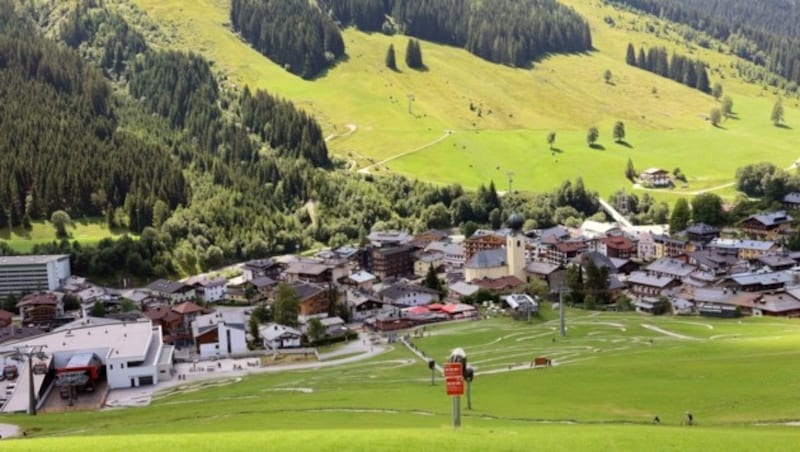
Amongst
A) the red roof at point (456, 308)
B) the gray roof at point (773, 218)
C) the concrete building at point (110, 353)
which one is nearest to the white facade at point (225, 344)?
the concrete building at point (110, 353)

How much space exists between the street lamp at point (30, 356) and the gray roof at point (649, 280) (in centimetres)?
7528

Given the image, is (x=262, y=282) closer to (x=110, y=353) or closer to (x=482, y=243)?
(x=482, y=243)

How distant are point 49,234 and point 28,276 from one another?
74.0ft

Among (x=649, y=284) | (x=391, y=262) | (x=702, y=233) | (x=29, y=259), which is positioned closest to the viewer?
(x=649, y=284)

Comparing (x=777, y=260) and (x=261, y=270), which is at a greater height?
(x=777, y=260)

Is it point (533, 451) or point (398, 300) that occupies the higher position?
point (533, 451)

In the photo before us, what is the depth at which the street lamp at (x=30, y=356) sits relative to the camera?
2318 inches

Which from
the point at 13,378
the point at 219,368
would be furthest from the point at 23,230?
the point at 219,368

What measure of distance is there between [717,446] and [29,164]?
5440 inches

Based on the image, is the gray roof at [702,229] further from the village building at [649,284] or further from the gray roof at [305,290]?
the gray roof at [305,290]

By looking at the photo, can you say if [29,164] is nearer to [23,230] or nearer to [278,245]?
[23,230]

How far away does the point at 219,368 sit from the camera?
74438 millimetres

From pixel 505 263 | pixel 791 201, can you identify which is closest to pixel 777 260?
pixel 505 263

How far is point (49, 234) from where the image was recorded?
127750 millimetres
